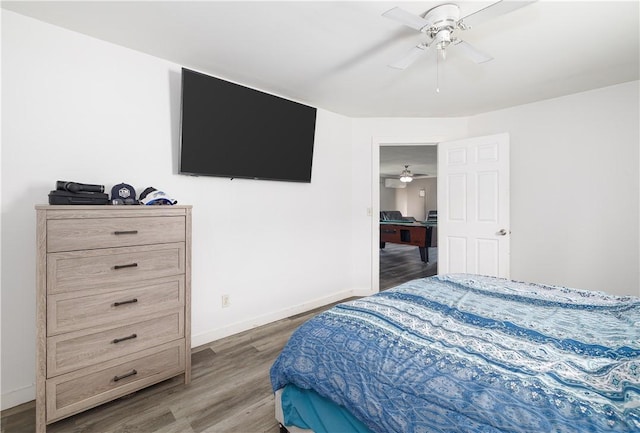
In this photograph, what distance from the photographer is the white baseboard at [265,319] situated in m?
2.54

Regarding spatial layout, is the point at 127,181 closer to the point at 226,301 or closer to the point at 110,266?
the point at 110,266

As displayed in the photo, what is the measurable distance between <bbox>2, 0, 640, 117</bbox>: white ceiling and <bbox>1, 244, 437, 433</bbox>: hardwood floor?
2.34 meters

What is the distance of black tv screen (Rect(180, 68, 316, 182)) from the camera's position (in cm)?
231

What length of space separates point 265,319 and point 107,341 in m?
1.49

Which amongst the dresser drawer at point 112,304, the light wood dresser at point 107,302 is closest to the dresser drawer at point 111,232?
the light wood dresser at point 107,302

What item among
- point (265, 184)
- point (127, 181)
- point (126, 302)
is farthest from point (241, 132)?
point (126, 302)

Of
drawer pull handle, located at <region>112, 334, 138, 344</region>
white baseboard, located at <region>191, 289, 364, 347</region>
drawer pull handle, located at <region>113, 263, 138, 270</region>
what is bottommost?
white baseboard, located at <region>191, 289, 364, 347</region>

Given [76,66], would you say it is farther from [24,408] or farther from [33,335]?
[24,408]

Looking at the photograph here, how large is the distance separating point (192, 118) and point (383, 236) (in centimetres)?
541

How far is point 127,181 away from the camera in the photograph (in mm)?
2162

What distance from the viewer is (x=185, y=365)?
1.96 metres

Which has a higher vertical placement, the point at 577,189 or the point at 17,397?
the point at 577,189

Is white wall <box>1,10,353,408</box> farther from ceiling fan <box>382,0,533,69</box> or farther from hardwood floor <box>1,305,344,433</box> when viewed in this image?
ceiling fan <box>382,0,533,69</box>

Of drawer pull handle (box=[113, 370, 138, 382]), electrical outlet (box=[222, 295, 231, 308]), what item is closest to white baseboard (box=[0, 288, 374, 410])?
electrical outlet (box=[222, 295, 231, 308])
